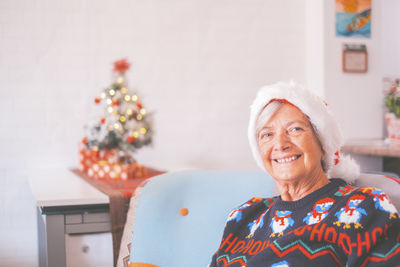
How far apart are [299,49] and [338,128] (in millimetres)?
2486

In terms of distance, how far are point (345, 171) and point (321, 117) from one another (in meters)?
0.21

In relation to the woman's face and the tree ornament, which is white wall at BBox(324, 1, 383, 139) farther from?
the woman's face

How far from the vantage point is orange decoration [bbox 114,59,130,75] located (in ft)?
11.3

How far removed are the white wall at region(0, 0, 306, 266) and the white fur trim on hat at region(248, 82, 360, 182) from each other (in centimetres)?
198

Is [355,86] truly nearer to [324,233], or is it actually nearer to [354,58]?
[354,58]

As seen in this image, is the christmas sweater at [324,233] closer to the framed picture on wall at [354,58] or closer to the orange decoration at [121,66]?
the orange decoration at [121,66]

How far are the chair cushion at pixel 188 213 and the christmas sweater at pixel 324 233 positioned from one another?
6.3 inches

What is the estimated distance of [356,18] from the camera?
3.86 meters

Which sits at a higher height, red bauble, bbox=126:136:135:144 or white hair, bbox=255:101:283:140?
white hair, bbox=255:101:283:140

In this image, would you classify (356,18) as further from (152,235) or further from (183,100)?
(152,235)

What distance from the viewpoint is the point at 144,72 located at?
3.56 m

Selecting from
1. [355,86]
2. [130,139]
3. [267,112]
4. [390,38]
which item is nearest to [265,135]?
[267,112]

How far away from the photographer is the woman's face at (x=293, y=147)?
1532 mm

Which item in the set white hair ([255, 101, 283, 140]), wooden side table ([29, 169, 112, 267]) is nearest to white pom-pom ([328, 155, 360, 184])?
white hair ([255, 101, 283, 140])
